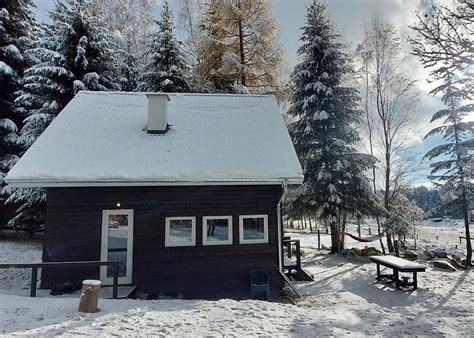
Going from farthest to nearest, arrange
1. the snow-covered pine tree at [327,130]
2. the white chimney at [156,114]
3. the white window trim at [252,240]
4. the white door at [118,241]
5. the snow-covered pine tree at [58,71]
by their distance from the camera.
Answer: the snow-covered pine tree at [327,130] < the snow-covered pine tree at [58,71] < the white chimney at [156,114] < the white window trim at [252,240] < the white door at [118,241]

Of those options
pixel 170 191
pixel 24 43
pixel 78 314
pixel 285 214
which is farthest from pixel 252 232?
pixel 24 43

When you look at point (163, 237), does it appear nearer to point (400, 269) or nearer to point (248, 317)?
point (248, 317)

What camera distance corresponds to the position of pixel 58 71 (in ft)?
44.9

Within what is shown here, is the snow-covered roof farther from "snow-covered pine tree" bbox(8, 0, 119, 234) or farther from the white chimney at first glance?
"snow-covered pine tree" bbox(8, 0, 119, 234)

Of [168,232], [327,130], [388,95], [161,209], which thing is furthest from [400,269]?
[388,95]

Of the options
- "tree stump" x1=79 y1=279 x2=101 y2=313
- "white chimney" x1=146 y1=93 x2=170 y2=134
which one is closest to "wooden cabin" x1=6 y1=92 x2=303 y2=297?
"white chimney" x1=146 y1=93 x2=170 y2=134

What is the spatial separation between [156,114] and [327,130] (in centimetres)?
788

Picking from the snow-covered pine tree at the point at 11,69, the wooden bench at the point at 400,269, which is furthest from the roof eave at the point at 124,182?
the snow-covered pine tree at the point at 11,69

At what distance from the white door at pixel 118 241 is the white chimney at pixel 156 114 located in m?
2.87

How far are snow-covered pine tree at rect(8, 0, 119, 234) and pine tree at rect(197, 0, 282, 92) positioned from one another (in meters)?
4.70

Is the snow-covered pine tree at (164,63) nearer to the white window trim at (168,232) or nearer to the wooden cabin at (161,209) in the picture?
the wooden cabin at (161,209)

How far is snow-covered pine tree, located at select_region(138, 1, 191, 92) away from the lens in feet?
53.1

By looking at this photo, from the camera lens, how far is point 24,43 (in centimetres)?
1545

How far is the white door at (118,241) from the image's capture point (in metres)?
8.33
